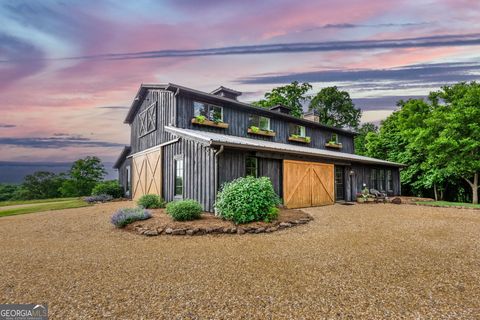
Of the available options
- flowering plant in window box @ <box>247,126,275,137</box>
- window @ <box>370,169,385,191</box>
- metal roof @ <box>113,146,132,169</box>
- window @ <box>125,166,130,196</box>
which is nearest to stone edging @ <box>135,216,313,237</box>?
flowering plant in window box @ <box>247,126,275,137</box>

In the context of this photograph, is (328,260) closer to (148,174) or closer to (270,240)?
(270,240)

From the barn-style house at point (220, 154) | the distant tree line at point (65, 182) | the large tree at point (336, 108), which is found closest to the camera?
the barn-style house at point (220, 154)

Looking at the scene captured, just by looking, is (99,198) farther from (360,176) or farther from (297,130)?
(360,176)

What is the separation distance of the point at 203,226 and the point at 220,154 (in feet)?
10.7

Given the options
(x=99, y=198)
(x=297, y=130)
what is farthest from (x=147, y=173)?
(x=297, y=130)

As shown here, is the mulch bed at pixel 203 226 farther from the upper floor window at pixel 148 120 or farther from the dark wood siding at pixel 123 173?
the dark wood siding at pixel 123 173

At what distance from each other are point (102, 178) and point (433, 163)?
35.5 metres

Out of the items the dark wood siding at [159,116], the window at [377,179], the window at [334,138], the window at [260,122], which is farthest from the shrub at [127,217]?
the window at [334,138]

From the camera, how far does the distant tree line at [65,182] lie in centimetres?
2980

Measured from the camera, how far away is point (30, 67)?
456 inches

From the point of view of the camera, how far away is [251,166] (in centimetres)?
1105

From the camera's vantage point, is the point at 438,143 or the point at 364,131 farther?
the point at 364,131

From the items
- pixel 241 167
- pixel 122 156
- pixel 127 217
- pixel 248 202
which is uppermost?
pixel 122 156

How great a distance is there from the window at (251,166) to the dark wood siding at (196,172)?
1790 mm
